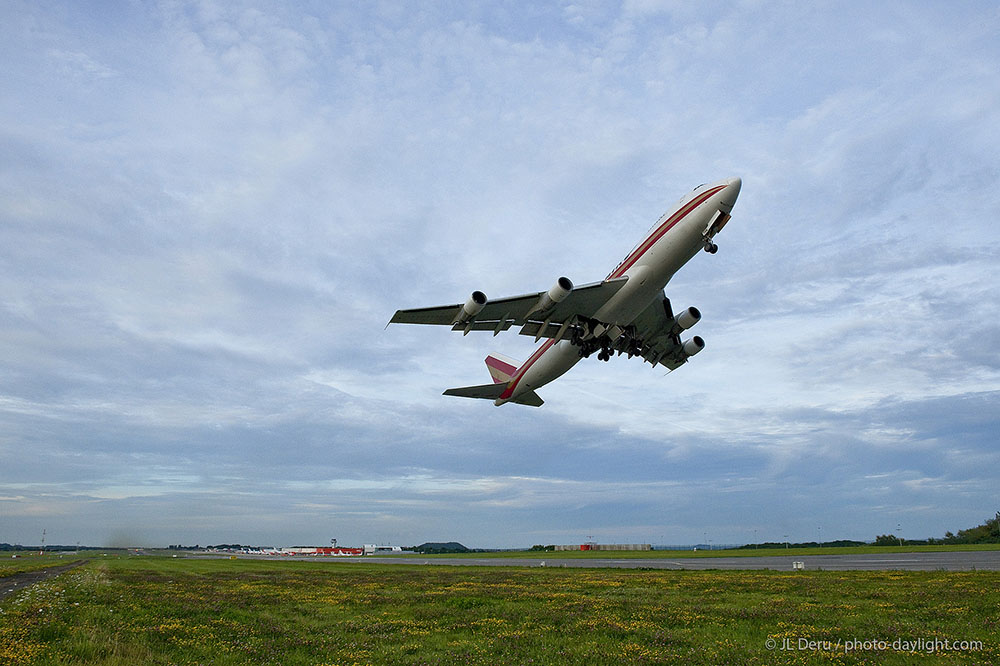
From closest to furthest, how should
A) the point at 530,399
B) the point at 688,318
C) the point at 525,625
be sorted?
the point at 525,625, the point at 688,318, the point at 530,399

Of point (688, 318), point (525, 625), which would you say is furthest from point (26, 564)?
point (688, 318)

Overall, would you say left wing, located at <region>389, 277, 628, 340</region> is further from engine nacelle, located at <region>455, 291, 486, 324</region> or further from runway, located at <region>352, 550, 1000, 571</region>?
runway, located at <region>352, 550, 1000, 571</region>

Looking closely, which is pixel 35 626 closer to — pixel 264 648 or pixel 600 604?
pixel 264 648

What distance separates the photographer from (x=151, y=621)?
69.6ft

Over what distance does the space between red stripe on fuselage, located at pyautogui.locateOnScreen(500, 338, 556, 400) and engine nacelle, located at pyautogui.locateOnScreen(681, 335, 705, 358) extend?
28.1 feet

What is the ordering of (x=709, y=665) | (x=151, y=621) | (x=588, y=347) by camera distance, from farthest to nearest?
(x=588, y=347) → (x=151, y=621) → (x=709, y=665)

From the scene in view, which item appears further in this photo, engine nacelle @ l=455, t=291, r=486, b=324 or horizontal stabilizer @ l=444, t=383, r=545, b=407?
horizontal stabilizer @ l=444, t=383, r=545, b=407

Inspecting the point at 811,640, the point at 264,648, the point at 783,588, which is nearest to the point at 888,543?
the point at 783,588

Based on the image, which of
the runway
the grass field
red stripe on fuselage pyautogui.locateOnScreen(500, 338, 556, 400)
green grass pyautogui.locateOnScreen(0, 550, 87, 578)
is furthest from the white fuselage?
green grass pyautogui.locateOnScreen(0, 550, 87, 578)

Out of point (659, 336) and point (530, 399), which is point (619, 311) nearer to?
point (659, 336)

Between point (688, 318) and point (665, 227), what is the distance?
8370 millimetres

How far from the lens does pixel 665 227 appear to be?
2564cm

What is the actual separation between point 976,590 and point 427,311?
1064 inches

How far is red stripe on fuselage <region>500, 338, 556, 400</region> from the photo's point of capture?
33.9m
